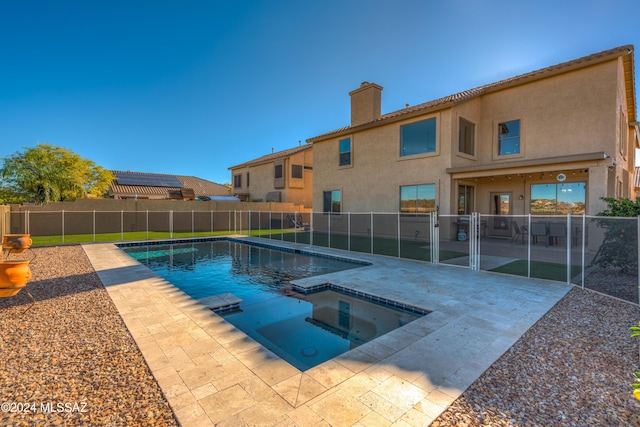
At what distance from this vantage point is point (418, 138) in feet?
45.4

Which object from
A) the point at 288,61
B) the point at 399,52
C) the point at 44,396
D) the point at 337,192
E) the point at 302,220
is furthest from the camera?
the point at 302,220

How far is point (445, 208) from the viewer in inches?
498

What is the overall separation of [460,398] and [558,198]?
1314 cm

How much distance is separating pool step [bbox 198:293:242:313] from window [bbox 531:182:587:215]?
1313cm

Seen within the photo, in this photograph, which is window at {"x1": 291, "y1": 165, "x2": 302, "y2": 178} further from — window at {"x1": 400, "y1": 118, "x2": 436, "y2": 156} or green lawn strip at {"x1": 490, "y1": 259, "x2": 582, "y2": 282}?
green lawn strip at {"x1": 490, "y1": 259, "x2": 582, "y2": 282}

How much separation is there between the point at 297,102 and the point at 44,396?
1804cm

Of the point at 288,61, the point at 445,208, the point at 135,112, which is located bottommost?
the point at 445,208

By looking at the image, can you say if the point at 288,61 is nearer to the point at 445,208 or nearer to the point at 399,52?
the point at 399,52

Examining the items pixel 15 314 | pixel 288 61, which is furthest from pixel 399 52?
pixel 15 314

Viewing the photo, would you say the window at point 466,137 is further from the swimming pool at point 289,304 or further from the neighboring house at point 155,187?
the neighboring house at point 155,187

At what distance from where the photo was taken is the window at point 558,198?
12.0 m

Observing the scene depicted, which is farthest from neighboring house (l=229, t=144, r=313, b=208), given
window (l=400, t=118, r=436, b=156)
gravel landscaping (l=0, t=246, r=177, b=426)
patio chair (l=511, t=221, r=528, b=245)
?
gravel landscaping (l=0, t=246, r=177, b=426)

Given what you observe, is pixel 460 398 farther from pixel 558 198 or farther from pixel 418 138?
pixel 558 198

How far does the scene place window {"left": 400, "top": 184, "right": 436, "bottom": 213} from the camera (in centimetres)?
1322
